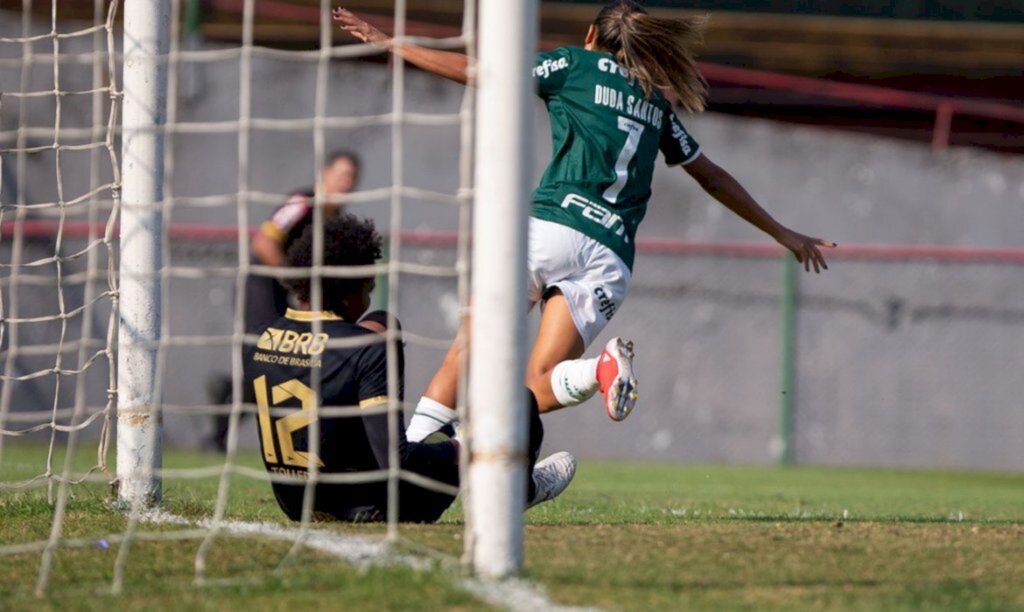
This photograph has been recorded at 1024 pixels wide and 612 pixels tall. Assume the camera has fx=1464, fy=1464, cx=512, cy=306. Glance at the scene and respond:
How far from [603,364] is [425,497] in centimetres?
89

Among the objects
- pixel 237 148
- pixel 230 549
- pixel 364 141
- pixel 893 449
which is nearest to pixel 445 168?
pixel 364 141

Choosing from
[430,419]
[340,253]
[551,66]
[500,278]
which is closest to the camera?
[500,278]

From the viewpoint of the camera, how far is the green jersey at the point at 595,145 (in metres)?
6.00

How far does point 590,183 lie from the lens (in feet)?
19.8

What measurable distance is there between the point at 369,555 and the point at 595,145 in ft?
7.69

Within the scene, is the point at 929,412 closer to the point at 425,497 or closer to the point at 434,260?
the point at 434,260

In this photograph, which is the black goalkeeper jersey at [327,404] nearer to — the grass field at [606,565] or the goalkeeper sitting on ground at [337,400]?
the goalkeeper sitting on ground at [337,400]

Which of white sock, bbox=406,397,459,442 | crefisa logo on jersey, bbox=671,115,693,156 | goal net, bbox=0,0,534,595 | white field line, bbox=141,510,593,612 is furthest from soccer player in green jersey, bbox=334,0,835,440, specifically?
white field line, bbox=141,510,593,612

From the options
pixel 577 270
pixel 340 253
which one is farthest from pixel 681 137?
pixel 340 253

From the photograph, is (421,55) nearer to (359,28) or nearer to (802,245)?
→ (359,28)

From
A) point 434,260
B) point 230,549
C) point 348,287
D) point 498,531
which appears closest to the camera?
point 498,531

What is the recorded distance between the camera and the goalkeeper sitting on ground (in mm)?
5027

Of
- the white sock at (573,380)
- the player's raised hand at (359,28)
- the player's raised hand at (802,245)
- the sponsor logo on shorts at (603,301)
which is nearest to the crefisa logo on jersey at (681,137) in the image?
the player's raised hand at (802,245)

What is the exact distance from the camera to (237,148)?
14609mm
